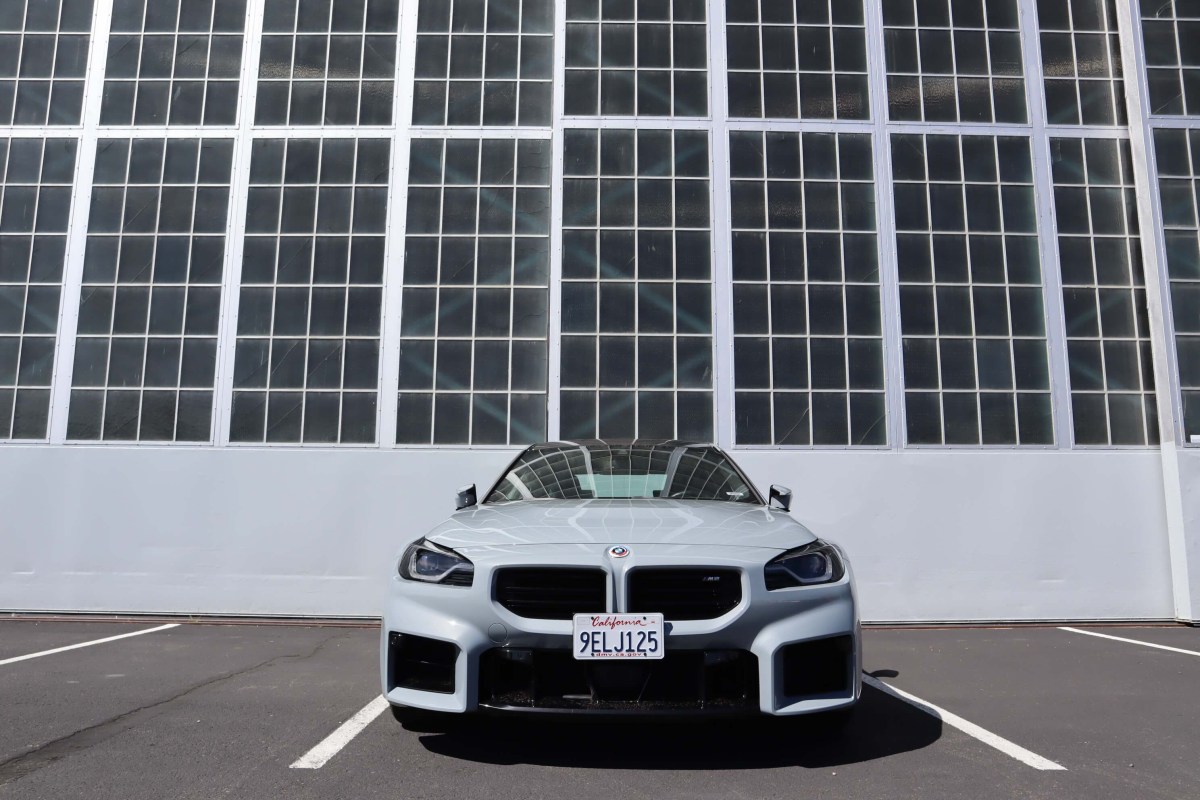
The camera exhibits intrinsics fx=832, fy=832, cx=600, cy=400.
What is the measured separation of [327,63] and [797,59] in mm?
5590

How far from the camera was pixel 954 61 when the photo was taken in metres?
9.93

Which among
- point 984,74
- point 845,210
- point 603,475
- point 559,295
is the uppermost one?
point 984,74

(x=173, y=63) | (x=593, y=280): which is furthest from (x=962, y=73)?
(x=173, y=63)

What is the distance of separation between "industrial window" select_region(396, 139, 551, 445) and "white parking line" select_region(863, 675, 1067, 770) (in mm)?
4835

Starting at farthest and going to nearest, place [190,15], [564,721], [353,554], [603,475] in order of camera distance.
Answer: [190,15] < [353,554] < [603,475] < [564,721]

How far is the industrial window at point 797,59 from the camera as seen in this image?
32.0 feet

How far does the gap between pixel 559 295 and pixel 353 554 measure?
11.5 ft

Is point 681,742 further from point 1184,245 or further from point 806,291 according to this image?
point 1184,245

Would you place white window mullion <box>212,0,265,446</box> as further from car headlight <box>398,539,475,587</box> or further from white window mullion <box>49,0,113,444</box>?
car headlight <box>398,539,475,587</box>

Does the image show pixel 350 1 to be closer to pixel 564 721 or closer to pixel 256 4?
pixel 256 4

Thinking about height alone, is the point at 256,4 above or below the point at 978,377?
above

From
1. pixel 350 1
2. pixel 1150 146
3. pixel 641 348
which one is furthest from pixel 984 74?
pixel 350 1

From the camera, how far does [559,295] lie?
9.14m

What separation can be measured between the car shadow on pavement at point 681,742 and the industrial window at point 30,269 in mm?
7746
